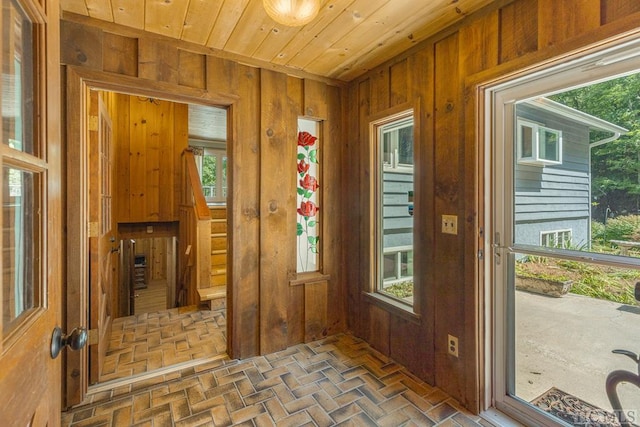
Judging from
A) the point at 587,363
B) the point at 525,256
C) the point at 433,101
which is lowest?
the point at 587,363

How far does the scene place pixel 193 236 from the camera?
393cm

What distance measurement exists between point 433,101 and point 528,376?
1.83 meters

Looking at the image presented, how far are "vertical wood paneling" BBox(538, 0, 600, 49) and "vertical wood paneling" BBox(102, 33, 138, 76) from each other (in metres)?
2.41

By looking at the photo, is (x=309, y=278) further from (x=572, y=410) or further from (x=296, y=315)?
(x=572, y=410)

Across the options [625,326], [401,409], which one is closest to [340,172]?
[401,409]

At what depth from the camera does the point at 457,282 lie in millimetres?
1959

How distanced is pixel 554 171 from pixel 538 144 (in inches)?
7.2

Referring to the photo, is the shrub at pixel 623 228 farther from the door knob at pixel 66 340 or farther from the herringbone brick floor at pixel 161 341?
the herringbone brick floor at pixel 161 341

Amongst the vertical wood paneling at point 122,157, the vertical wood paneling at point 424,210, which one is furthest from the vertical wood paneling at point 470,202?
the vertical wood paneling at point 122,157

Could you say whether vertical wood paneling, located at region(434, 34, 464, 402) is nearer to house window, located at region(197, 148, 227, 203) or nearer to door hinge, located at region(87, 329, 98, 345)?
door hinge, located at region(87, 329, 98, 345)

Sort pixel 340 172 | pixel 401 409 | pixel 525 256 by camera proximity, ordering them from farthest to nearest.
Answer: pixel 340 172, pixel 401 409, pixel 525 256

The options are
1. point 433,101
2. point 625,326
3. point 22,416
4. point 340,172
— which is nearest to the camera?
point 22,416

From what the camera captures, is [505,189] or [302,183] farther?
[302,183]

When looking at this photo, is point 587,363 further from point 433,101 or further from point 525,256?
point 433,101
